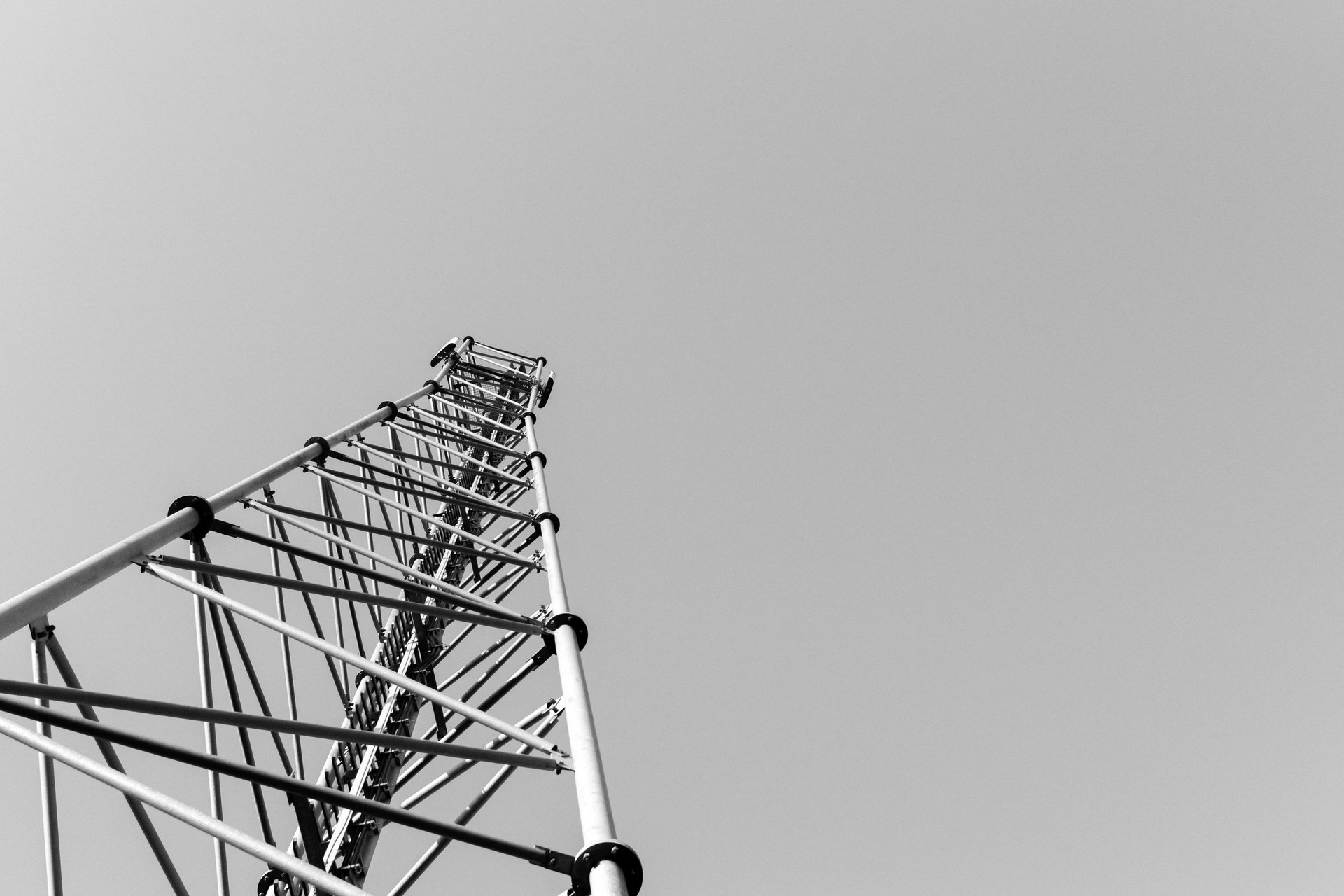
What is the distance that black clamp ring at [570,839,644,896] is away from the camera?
312 cm

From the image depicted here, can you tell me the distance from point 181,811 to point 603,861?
154cm

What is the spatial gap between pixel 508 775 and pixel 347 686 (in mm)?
2284

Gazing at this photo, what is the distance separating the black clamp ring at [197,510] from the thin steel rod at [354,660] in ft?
1.63

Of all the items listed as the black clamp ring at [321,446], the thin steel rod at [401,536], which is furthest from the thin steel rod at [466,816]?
the black clamp ring at [321,446]

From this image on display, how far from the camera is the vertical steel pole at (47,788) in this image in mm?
3643

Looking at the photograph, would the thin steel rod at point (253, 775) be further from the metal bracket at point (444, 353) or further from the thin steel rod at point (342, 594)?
the metal bracket at point (444, 353)

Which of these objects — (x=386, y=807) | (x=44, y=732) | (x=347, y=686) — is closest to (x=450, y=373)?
(x=347, y=686)

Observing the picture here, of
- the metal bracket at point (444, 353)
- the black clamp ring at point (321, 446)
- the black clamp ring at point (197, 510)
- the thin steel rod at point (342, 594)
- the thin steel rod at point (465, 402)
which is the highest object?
the metal bracket at point (444, 353)

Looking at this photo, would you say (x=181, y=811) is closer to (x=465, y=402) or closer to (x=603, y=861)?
(x=603, y=861)

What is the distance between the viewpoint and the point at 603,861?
312 centimetres

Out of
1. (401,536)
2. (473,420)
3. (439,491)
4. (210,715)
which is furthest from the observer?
(473,420)

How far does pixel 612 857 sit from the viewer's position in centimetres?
313

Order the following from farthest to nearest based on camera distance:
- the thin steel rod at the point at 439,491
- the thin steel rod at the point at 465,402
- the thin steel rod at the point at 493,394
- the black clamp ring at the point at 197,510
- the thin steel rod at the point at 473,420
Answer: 1. the thin steel rod at the point at 493,394
2. the thin steel rod at the point at 465,402
3. the thin steel rod at the point at 473,420
4. the thin steel rod at the point at 439,491
5. the black clamp ring at the point at 197,510

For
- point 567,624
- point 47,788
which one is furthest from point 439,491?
point 47,788
